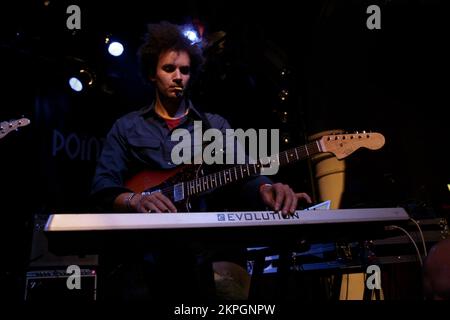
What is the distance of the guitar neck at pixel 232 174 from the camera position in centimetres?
229

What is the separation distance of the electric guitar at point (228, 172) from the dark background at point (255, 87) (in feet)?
5.55

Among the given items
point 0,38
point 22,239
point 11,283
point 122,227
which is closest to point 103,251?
point 122,227

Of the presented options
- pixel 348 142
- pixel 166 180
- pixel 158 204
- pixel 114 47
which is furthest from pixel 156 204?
pixel 114 47

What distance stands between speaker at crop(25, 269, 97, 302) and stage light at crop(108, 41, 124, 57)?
2.89m

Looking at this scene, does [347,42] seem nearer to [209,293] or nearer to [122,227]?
[209,293]

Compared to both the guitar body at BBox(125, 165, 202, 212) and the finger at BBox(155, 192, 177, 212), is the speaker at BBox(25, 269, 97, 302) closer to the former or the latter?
the guitar body at BBox(125, 165, 202, 212)

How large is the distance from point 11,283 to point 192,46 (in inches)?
103

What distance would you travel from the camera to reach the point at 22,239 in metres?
5.03

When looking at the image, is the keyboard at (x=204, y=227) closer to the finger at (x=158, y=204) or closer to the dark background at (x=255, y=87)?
the finger at (x=158, y=204)

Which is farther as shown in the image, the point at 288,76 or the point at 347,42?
the point at 288,76

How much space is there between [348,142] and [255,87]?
10.7 ft

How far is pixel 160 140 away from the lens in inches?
107

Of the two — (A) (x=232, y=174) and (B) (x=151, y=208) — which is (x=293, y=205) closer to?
(B) (x=151, y=208)

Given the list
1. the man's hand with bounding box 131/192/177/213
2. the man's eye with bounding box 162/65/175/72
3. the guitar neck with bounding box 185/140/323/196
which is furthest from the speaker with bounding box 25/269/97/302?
the man's hand with bounding box 131/192/177/213
